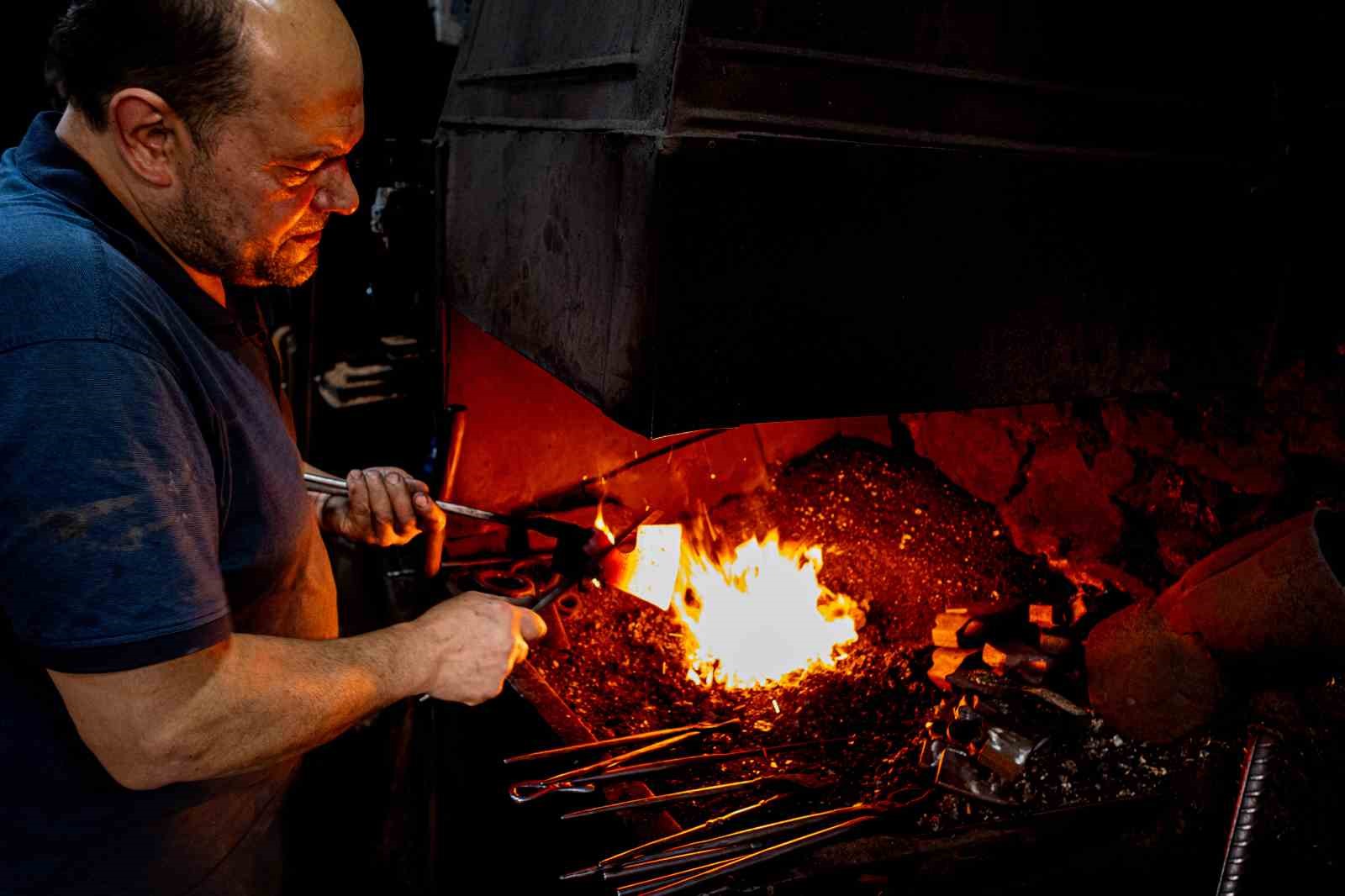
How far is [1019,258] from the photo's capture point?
1.81 m

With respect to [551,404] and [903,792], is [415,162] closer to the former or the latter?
[551,404]

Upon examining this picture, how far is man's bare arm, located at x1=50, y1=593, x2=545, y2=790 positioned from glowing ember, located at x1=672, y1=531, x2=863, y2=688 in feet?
4.29

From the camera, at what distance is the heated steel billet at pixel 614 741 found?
217cm

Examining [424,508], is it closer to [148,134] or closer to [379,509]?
[379,509]

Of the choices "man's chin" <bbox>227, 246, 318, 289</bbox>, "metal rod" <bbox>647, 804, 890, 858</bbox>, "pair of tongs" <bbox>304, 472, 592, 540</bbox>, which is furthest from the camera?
"pair of tongs" <bbox>304, 472, 592, 540</bbox>

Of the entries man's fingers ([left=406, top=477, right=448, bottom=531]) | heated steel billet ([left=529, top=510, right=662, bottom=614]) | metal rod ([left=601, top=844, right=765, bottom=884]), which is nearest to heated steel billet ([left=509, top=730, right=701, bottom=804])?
metal rod ([left=601, top=844, right=765, bottom=884])

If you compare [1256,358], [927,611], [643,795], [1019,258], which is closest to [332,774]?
[643,795]

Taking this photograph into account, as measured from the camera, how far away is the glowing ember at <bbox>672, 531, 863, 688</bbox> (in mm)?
2938

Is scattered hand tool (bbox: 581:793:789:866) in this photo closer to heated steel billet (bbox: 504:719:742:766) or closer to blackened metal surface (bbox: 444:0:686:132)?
heated steel billet (bbox: 504:719:742:766)

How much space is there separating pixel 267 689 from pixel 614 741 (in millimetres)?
1125

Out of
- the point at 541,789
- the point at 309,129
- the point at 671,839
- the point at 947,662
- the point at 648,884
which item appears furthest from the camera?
the point at 947,662

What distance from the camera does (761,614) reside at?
124 inches

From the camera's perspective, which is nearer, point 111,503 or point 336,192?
point 111,503

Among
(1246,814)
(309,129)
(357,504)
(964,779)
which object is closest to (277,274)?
(309,129)
